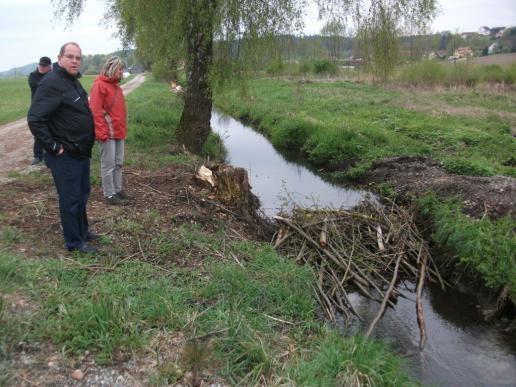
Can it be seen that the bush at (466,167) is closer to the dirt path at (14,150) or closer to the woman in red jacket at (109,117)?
the woman in red jacket at (109,117)

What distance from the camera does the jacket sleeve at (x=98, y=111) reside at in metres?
6.34

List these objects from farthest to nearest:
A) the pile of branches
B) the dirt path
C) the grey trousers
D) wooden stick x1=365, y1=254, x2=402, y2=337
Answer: the dirt path
the grey trousers
the pile of branches
wooden stick x1=365, y1=254, x2=402, y2=337

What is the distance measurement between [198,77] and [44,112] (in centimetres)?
650

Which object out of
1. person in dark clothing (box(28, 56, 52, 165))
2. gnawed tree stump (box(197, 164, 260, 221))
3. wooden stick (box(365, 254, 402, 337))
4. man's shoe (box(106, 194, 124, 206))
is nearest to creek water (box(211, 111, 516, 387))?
wooden stick (box(365, 254, 402, 337))

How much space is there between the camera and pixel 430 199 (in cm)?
851

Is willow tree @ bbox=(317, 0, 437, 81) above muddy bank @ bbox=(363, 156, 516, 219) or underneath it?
above

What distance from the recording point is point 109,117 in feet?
21.4

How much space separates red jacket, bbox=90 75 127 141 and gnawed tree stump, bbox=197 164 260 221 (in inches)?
76.9

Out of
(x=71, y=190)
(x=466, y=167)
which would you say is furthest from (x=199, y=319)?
(x=466, y=167)

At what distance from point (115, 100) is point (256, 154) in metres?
9.09

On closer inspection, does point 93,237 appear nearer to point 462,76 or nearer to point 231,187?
point 231,187

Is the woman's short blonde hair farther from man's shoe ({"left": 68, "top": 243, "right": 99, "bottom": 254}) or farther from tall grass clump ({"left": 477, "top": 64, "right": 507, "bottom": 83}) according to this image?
tall grass clump ({"left": 477, "top": 64, "right": 507, "bottom": 83})

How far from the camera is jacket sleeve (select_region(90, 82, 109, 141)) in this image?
6344 millimetres

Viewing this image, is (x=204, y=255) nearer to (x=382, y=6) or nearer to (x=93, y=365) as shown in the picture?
(x=93, y=365)
